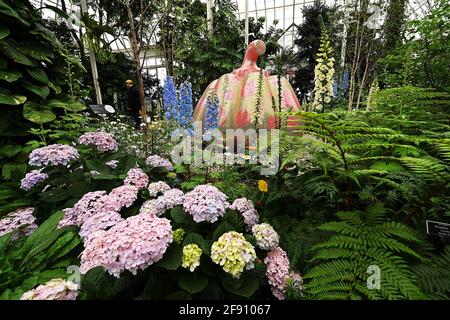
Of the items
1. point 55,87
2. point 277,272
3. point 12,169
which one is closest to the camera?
point 277,272

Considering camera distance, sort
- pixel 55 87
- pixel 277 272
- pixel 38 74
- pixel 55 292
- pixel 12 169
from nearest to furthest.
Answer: pixel 55 292, pixel 277 272, pixel 12 169, pixel 38 74, pixel 55 87

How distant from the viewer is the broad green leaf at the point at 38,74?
5.95 feet

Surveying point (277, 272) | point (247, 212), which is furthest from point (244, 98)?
point (277, 272)

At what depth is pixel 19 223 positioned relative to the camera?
1.10 metres

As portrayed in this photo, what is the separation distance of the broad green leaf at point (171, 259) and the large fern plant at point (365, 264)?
1.26 ft

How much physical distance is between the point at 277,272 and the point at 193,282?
0.93 feet

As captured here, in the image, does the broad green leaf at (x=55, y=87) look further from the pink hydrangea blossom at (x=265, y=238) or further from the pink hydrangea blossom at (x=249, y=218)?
the pink hydrangea blossom at (x=265, y=238)

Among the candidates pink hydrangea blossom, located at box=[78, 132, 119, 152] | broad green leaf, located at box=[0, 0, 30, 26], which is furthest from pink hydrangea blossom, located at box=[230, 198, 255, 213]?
broad green leaf, located at box=[0, 0, 30, 26]

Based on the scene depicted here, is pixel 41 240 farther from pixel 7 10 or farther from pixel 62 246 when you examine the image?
pixel 7 10

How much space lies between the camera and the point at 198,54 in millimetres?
5168

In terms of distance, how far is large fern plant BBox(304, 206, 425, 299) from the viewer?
636 mm

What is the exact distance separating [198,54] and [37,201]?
458 cm
